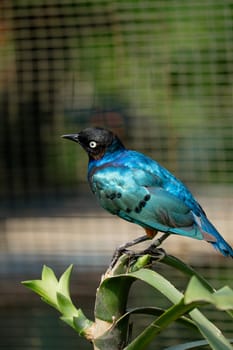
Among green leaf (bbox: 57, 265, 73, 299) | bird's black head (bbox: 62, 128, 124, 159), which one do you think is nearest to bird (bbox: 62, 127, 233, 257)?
bird's black head (bbox: 62, 128, 124, 159)

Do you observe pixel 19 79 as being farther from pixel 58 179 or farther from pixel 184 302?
pixel 184 302

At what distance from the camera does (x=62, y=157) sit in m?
4.08

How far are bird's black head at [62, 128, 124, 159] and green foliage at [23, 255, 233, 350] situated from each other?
0.66 meters

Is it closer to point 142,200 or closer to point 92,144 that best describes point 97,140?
point 92,144

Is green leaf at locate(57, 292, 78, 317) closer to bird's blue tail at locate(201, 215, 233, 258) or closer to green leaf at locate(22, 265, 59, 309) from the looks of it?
green leaf at locate(22, 265, 59, 309)

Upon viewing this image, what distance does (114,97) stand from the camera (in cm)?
388

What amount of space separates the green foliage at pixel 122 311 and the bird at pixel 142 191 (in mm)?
504

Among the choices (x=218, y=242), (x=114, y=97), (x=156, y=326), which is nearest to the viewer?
(x=156, y=326)

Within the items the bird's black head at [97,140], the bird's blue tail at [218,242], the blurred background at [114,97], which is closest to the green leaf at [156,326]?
the bird's blue tail at [218,242]

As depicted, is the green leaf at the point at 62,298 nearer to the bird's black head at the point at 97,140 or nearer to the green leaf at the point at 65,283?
the green leaf at the point at 65,283

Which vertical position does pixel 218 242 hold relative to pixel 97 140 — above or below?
below

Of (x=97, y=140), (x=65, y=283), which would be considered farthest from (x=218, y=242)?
(x=65, y=283)

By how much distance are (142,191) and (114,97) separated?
2448 mm

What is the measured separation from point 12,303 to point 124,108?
896mm
